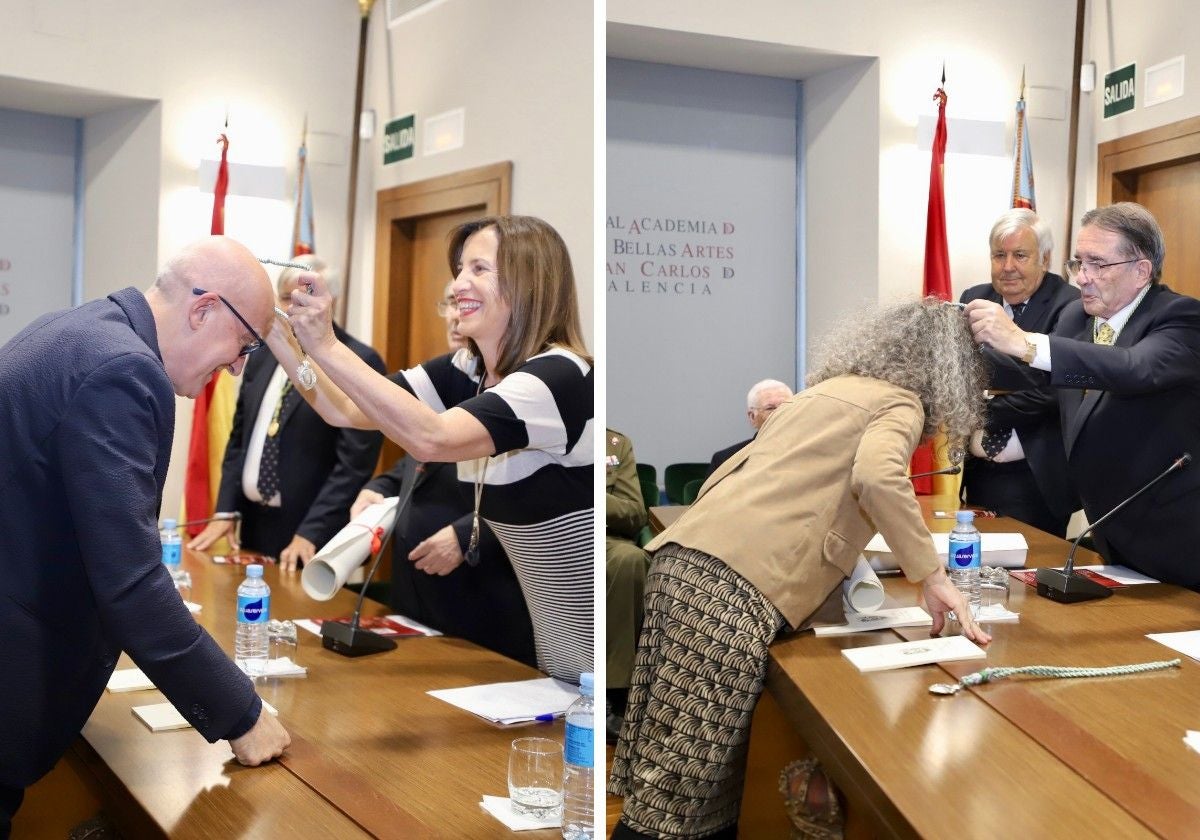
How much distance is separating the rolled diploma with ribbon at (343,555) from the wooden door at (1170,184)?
151 centimetres

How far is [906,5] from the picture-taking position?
5.01ft

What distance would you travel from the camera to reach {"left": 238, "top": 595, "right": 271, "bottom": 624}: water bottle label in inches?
74.4

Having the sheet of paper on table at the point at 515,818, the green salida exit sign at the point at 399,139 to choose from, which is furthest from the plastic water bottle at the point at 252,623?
the green salida exit sign at the point at 399,139

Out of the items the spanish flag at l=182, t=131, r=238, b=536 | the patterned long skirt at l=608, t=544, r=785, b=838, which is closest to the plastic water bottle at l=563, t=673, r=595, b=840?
the patterned long skirt at l=608, t=544, r=785, b=838

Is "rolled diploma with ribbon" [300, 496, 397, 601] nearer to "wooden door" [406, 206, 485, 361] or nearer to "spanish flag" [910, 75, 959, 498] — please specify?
"wooden door" [406, 206, 485, 361]

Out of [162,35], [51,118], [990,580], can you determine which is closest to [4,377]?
[51,118]

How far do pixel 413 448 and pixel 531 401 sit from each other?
219mm

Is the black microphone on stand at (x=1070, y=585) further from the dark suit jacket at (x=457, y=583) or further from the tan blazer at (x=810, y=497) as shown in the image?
the dark suit jacket at (x=457, y=583)

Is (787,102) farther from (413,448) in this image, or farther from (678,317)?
(413,448)

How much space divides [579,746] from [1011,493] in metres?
0.80

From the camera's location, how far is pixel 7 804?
147 centimetres

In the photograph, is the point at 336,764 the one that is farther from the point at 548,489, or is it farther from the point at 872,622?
the point at 872,622

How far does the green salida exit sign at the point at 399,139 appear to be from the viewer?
215 cm

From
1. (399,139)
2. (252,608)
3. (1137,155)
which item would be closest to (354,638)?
(252,608)
